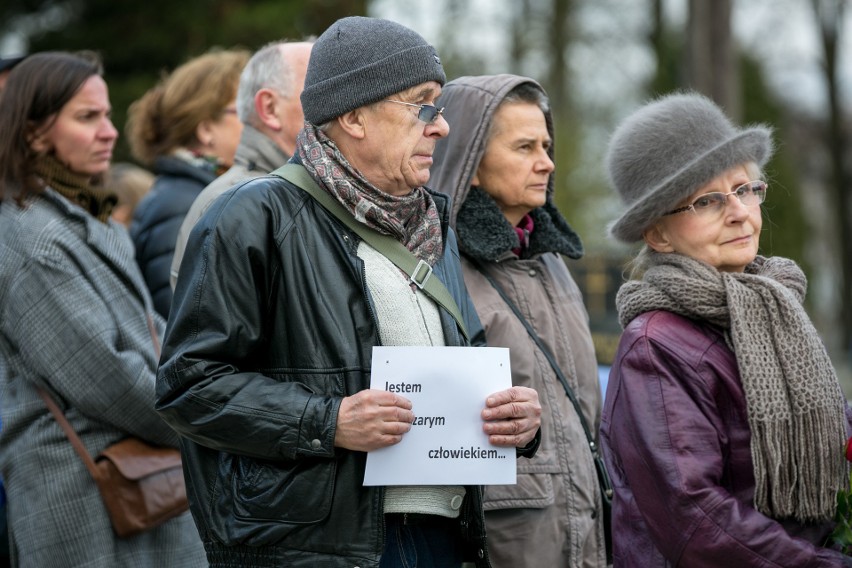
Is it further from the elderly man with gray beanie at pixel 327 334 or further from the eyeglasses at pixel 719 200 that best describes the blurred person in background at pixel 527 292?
the eyeglasses at pixel 719 200

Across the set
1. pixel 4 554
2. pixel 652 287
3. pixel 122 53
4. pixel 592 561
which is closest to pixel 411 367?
pixel 652 287

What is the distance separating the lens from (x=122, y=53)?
47.6ft

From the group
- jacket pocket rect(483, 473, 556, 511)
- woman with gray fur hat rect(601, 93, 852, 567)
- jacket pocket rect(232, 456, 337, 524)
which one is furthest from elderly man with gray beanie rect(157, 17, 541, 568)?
jacket pocket rect(483, 473, 556, 511)

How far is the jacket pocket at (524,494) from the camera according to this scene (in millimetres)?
3418

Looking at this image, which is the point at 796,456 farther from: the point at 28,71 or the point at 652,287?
the point at 28,71

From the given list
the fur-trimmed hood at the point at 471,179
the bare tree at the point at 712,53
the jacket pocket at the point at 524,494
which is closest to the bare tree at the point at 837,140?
the bare tree at the point at 712,53

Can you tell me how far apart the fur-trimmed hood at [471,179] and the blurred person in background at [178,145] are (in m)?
1.36

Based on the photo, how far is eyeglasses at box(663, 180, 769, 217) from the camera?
3145 millimetres

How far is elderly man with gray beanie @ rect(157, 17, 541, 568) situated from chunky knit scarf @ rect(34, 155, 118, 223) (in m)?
1.48

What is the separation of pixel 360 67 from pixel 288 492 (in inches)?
43.5

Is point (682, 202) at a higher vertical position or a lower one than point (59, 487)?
higher

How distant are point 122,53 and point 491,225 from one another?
465 inches

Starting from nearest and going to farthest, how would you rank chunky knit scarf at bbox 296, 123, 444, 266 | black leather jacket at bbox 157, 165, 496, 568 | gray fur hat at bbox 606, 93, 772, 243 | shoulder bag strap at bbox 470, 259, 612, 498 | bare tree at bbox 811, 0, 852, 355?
black leather jacket at bbox 157, 165, 496, 568 → chunky knit scarf at bbox 296, 123, 444, 266 → gray fur hat at bbox 606, 93, 772, 243 → shoulder bag strap at bbox 470, 259, 612, 498 → bare tree at bbox 811, 0, 852, 355

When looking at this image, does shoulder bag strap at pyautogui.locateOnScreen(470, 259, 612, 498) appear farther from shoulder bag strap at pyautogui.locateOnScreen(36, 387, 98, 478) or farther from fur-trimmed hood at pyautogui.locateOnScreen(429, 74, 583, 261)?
shoulder bag strap at pyautogui.locateOnScreen(36, 387, 98, 478)
